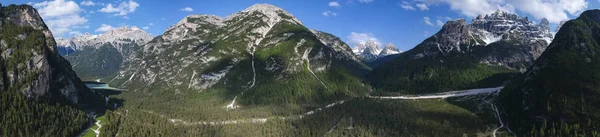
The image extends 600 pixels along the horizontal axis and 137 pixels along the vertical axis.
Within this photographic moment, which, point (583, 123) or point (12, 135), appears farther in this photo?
point (583, 123)

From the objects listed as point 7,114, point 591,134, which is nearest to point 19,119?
point 7,114

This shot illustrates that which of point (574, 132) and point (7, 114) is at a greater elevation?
point (7, 114)

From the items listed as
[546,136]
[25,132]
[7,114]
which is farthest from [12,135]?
[546,136]

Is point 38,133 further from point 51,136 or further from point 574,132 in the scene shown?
point 574,132

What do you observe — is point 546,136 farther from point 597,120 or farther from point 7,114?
point 7,114

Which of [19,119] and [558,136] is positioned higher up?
[19,119]

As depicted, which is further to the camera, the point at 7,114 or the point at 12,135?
the point at 7,114

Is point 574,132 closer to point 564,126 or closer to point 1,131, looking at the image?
point 564,126

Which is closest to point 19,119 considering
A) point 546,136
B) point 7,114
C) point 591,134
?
point 7,114
